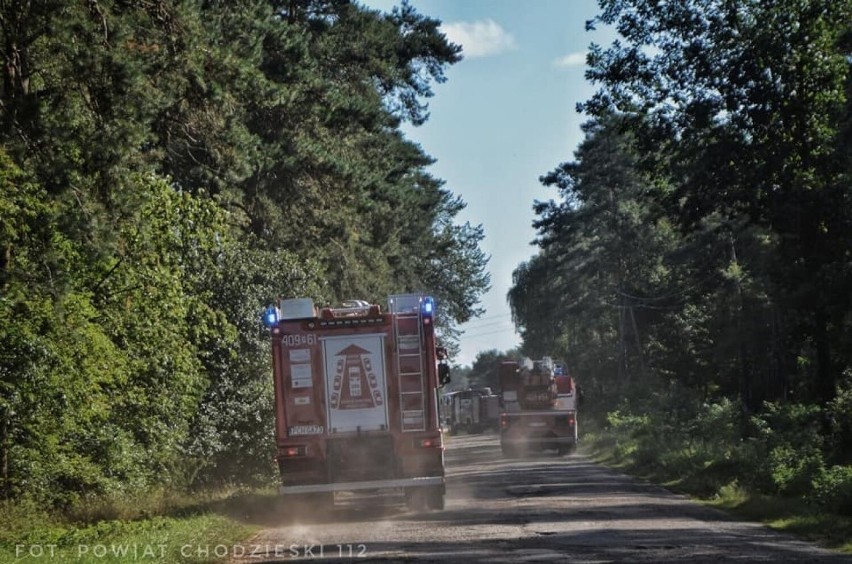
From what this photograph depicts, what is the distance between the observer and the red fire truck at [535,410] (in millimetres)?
38406

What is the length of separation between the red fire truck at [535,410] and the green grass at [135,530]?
58.2 ft

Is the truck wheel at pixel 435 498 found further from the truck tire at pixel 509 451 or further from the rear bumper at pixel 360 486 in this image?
the truck tire at pixel 509 451

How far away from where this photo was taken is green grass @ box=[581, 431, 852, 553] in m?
14.5

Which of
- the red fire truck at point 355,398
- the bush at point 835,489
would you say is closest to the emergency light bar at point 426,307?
the red fire truck at point 355,398

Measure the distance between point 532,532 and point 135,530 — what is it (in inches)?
209

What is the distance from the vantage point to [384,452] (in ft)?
63.1

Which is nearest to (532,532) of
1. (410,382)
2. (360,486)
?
(360,486)

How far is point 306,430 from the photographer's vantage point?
1927 centimetres

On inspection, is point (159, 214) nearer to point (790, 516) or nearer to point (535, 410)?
point (790, 516)

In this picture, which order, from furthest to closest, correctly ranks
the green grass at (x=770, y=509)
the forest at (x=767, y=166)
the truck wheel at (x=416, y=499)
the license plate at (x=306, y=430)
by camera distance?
the forest at (x=767, y=166)
the truck wheel at (x=416, y=499)
the license plate at (x=306, y=430)
the green grass at (x=770, y=509)

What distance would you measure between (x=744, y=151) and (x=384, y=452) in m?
10.8

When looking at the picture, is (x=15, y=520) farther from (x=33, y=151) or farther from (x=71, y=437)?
(x=33, y=151)

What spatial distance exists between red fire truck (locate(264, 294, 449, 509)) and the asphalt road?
839mm

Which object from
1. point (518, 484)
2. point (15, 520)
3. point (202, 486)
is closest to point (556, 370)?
point (518, 484)
